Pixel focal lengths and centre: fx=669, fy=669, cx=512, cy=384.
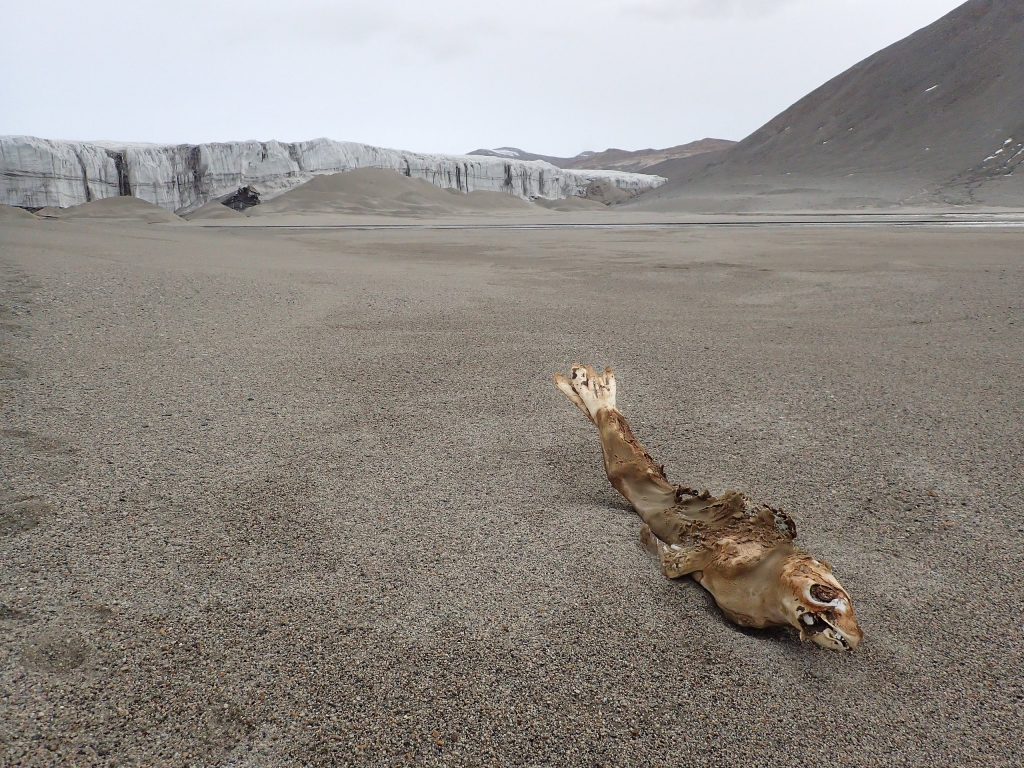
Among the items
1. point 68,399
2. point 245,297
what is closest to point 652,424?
point 68,399

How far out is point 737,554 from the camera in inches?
45.8

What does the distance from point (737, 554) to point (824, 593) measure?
7.2 inches

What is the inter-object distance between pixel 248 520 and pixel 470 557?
1.58 ft

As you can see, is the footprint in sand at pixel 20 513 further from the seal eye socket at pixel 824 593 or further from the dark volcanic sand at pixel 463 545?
the seal eye socket at pixel 824 593

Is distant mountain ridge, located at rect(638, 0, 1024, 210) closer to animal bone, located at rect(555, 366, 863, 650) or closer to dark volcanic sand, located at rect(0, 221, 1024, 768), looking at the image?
dark volcanic sand, located at rect(0, 221, 1024, 768)

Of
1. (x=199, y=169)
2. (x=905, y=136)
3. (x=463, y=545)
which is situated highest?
(x=905, y=136)

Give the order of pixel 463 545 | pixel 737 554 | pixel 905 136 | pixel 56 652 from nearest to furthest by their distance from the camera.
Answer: pixel 56 652 < pixel 737 554 < pixel 463 545 < pixel 905 136

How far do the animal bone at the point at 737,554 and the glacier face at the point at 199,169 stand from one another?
23034 millimetres

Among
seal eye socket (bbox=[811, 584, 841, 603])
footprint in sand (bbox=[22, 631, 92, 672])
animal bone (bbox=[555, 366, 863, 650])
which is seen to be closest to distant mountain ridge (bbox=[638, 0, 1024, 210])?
animal bone (bbox=[555, 366, 863, 650])

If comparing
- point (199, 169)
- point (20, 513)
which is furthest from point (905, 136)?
point (20, 513)

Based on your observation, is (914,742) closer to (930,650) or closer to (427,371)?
(930,650)

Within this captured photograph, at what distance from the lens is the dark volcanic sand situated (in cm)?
90

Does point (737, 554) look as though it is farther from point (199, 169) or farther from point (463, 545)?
point (199, 169)

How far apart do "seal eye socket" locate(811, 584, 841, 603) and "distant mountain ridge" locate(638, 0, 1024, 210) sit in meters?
24.0
